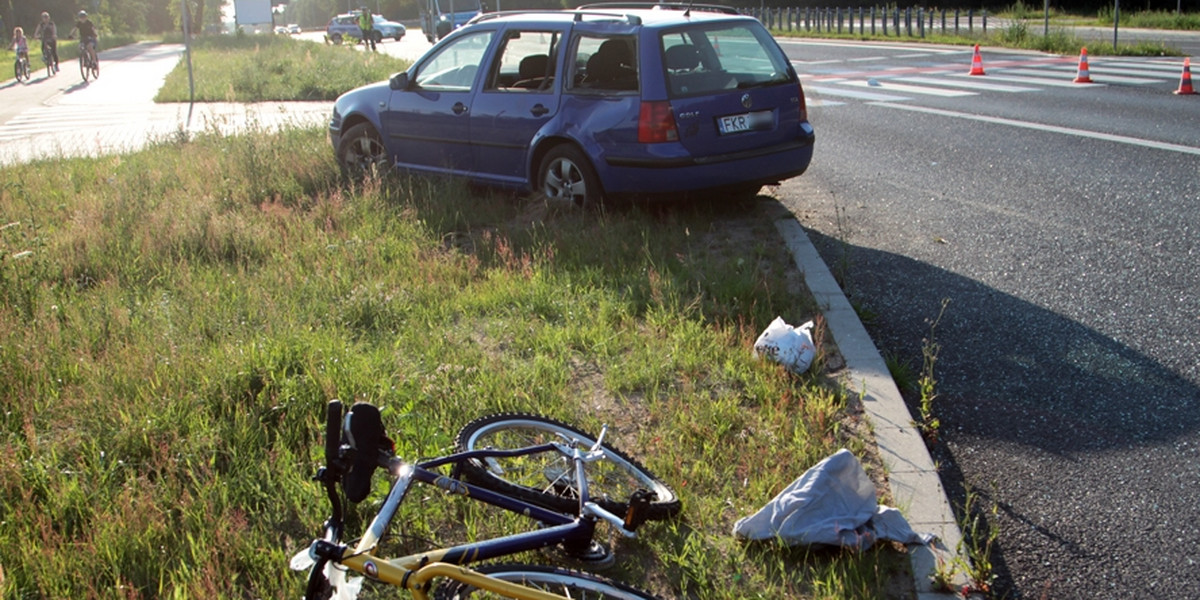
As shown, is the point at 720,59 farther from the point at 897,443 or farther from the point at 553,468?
the point at 553,468

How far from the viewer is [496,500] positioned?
10.6 feet

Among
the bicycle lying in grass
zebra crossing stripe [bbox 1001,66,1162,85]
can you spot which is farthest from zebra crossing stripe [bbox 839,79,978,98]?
the bicycle lying in grass

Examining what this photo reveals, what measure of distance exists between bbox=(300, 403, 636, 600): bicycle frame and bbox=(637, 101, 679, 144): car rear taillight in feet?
15.3

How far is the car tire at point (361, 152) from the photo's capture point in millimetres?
10047

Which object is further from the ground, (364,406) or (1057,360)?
(364,406)

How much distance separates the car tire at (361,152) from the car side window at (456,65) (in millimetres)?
818

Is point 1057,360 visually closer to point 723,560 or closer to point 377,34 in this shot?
point 723,560

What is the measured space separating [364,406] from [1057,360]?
12.7 ft

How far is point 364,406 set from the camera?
2.68 metres

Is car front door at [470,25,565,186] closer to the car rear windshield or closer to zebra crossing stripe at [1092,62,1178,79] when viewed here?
the car rear windshield

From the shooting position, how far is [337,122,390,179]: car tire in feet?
33.0

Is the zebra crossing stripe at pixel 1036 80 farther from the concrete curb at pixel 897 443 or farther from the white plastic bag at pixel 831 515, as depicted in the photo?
the white plastic bag at pixel 831 515

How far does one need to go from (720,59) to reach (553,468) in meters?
5.18

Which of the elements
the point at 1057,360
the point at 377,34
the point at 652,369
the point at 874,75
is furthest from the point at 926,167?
the point at 377,34
